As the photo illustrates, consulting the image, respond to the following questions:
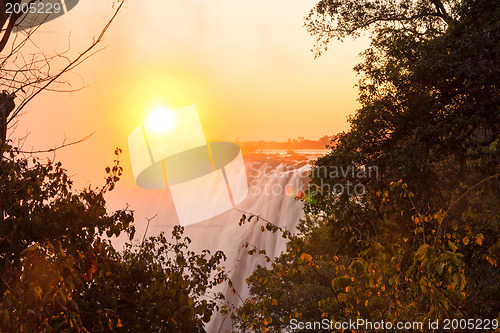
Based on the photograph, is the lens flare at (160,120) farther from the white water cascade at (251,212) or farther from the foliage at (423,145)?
the foliage at (423,145)

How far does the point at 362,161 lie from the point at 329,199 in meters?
1.40

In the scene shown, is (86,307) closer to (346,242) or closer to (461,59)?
(346,242)

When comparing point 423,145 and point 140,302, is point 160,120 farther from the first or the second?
point 140,302

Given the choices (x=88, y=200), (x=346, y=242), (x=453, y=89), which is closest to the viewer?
(x=88, y=200)

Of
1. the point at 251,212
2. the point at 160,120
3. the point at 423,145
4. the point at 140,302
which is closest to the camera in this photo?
the point at 140,302

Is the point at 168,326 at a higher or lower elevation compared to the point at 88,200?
lower

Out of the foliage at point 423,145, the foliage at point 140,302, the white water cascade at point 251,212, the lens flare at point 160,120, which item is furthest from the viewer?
the white water cascade at point 251,212

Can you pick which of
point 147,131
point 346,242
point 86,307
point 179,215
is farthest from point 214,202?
point 86,307

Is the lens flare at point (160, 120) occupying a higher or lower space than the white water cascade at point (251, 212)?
higher

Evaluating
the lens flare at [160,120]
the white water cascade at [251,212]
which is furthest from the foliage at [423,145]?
the white water cascade at [251,212]

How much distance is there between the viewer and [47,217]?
612 centimetres

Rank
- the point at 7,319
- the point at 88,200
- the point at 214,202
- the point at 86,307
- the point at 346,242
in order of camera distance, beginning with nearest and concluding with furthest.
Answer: the point at 7,319, the point at 86,307, the point at 88,200, the point at 346,242, the point at 214,202

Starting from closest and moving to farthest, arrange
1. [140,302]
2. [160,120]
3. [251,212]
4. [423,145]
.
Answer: [140,302] → [423,145] → [160,120] → [251,212]

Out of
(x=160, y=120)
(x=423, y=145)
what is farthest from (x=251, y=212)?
(x=423, y=145)
